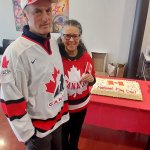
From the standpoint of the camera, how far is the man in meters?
0.83

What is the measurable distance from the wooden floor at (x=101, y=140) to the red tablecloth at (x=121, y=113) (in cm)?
29

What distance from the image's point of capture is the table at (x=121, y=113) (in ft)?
5.28

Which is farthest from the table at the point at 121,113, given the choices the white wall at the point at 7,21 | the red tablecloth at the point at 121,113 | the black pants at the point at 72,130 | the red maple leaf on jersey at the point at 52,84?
the white wall at the point at 7,21

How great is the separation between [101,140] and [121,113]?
1.59ft

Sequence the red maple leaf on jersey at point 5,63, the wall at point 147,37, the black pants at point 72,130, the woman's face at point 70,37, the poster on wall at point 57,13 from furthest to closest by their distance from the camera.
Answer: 1. the poster on wall at point 57,13
2. the wall at point 147,37
3. the black pants at point 72,130
4. the woman's face at point 70,37
5. the red maple leaf on jersey at point 5,63

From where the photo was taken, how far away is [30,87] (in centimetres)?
90

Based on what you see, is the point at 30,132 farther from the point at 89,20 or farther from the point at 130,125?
the point at 89,20

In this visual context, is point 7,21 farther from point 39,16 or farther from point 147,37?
point 39,16

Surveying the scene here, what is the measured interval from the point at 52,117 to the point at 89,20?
2748 mm

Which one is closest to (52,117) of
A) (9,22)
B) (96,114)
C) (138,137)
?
(96,114)

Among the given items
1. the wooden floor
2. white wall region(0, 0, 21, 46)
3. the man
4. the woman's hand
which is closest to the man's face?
the man

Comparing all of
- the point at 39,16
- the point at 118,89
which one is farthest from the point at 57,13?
the point at 39,16

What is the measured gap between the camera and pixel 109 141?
6.36 ft

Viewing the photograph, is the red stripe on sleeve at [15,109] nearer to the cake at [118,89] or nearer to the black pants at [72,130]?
the black pants at [72,130]
